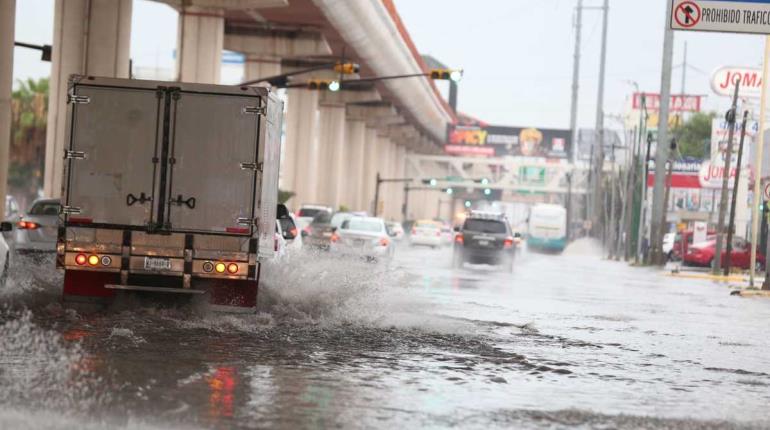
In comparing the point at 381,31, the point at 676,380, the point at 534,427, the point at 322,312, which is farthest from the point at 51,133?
the point at 534,427

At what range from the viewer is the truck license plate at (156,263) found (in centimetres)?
1733

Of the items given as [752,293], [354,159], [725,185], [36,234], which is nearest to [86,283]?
[36,234]

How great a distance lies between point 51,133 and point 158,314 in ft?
89.1

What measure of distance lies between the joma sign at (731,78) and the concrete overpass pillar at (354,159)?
109ft

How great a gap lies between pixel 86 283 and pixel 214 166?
84.2 inches

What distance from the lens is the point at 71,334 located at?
49.1ft

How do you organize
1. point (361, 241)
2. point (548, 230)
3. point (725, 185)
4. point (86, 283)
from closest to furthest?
point (86, 283), point (361, 241), point (725, 185), point (548, 230)

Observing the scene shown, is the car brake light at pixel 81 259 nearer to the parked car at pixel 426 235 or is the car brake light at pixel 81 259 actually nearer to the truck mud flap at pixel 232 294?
the truck mud flap at pixel 232 294

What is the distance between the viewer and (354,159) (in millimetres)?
94688

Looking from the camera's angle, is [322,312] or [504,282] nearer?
[322,312]

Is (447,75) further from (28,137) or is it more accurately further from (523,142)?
(523,142)

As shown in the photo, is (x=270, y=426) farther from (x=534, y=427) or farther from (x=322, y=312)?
(x=322, y=312)

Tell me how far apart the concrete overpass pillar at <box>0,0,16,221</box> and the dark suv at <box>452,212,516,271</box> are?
61.9ft

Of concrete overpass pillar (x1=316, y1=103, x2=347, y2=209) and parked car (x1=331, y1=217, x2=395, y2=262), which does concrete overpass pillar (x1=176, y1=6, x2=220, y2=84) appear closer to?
parked car (x1=331, y1=217, x2=395, y2=262)
